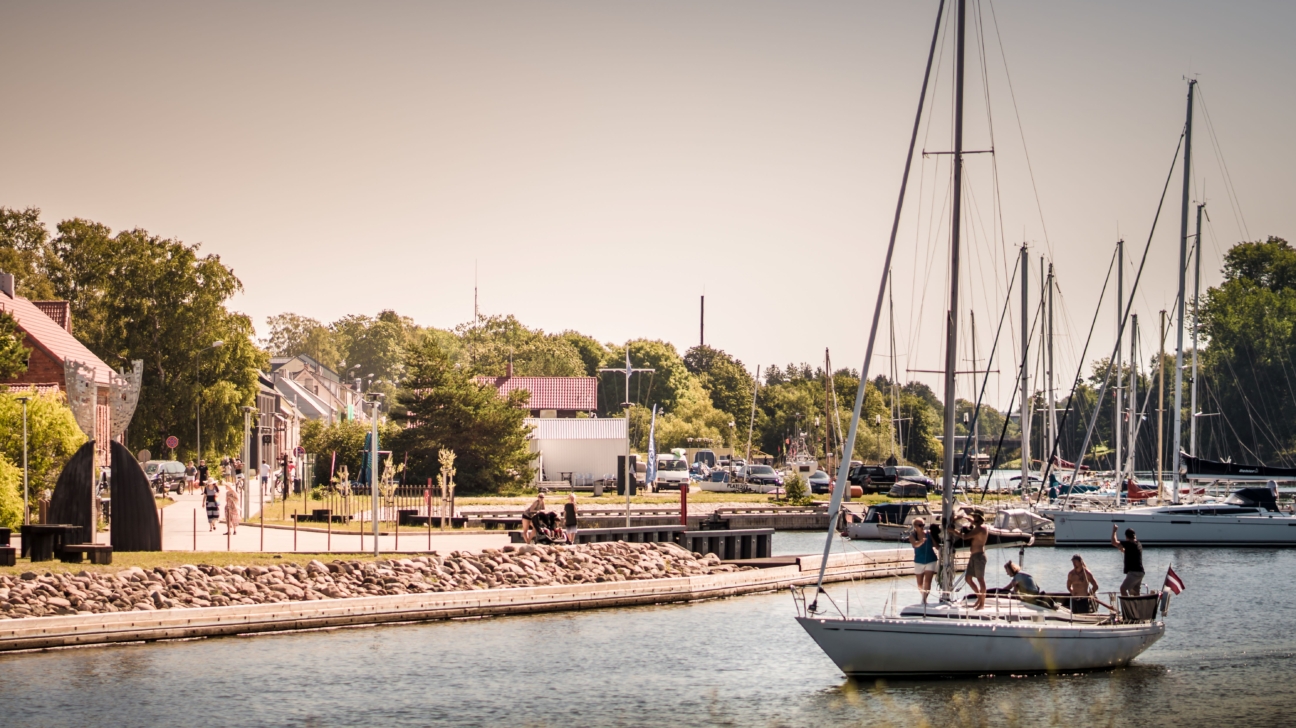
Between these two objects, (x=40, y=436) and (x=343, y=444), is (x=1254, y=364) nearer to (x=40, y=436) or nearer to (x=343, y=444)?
(x=343, y=444)

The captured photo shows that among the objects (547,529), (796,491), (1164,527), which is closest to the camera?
(547,529)

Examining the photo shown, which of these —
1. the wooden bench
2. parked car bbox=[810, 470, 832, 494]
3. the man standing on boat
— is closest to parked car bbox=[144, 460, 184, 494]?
the wooden bench

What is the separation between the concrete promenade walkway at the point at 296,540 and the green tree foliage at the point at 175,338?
26.5 m

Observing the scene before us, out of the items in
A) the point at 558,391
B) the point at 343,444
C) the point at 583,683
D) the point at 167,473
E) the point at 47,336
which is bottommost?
the point at 583,683

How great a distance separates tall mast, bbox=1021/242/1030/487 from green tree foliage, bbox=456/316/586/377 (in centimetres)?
8292

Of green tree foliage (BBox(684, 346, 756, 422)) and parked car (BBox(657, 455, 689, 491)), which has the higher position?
green tree foliage (BBox(684, 346, 756, 422))

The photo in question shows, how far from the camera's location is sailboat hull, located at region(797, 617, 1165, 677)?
24500 mm

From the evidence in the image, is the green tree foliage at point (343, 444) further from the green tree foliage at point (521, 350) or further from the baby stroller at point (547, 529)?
the green tree foliage at point (521, 350)

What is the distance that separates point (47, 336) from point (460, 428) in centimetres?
2122

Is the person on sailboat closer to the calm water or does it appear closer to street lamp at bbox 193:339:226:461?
the calm water

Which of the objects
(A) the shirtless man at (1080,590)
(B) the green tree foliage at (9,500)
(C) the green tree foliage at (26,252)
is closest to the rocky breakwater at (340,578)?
(B) the green tree foliage at (9,500)

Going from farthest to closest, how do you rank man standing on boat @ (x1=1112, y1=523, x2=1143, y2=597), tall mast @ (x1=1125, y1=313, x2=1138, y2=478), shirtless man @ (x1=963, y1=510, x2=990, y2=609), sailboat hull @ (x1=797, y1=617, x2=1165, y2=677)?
tall mast @ (x1=1125, y1=313, x2=1138, y2=478)
man standing on boat @ (x1=1112, y1=523, x2=1143, y2=597)
shirtless man @ (x1=963, y1=510, x2=990, y2=609)
sailboat hull @ (x1=797, y1=617, x2=1165, y2=677)

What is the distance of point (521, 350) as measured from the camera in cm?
15562

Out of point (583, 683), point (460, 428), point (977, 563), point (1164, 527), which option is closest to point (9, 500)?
point (583, 683)
